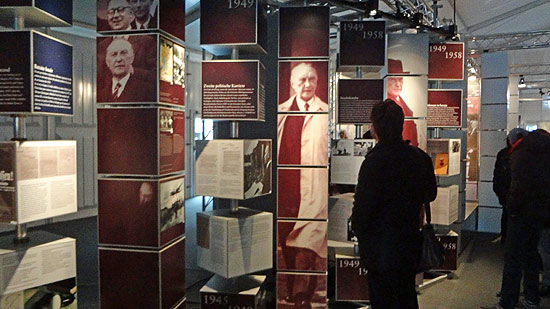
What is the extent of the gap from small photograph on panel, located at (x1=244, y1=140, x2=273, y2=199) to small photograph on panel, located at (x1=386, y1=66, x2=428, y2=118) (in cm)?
157

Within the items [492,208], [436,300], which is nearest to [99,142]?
[436,300]

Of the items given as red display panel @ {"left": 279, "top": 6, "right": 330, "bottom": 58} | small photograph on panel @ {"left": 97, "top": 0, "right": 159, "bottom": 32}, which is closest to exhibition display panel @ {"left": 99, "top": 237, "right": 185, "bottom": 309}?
small photograph on panel @ {"left": 97, "top": 0, "right": 159, "bottom": 32}

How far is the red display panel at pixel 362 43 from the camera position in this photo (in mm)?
3354

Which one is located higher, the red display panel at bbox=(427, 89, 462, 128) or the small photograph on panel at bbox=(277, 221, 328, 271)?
the red display panel at bbox=(427, 89, 462, 128)

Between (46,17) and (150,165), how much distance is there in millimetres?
898

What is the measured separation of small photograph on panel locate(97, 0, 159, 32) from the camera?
2287mm

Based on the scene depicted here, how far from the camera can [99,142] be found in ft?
7.80

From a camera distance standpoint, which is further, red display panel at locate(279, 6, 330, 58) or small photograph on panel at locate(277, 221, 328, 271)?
small photograph on panel at locate(277, 221, 328, 271)

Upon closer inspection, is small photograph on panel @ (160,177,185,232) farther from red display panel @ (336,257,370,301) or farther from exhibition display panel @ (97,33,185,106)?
red display panel @ (336,257,370,301)

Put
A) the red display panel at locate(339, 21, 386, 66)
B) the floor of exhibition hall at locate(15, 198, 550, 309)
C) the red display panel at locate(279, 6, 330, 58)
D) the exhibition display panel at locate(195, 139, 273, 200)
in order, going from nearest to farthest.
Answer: the exhibition display panel at locate(195, 139, 273, 200), the red display panel at locate(279, 6, 330, 58), the red display panel at locate(339, 21, 386, 66), the floor of exhibition hall at locate(15, 198, 550, 309)

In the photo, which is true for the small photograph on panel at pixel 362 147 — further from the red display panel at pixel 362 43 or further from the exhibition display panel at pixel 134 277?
the exhibition display panel at pixel 134 277

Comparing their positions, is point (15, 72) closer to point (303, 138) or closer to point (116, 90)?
point (116, 90)

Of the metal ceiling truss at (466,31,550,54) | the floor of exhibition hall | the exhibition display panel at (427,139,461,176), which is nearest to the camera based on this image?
the floor of exhibition hall

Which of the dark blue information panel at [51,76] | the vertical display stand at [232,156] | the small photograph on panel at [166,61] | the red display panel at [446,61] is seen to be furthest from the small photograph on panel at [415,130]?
the dark blue information panel at [51,76]
